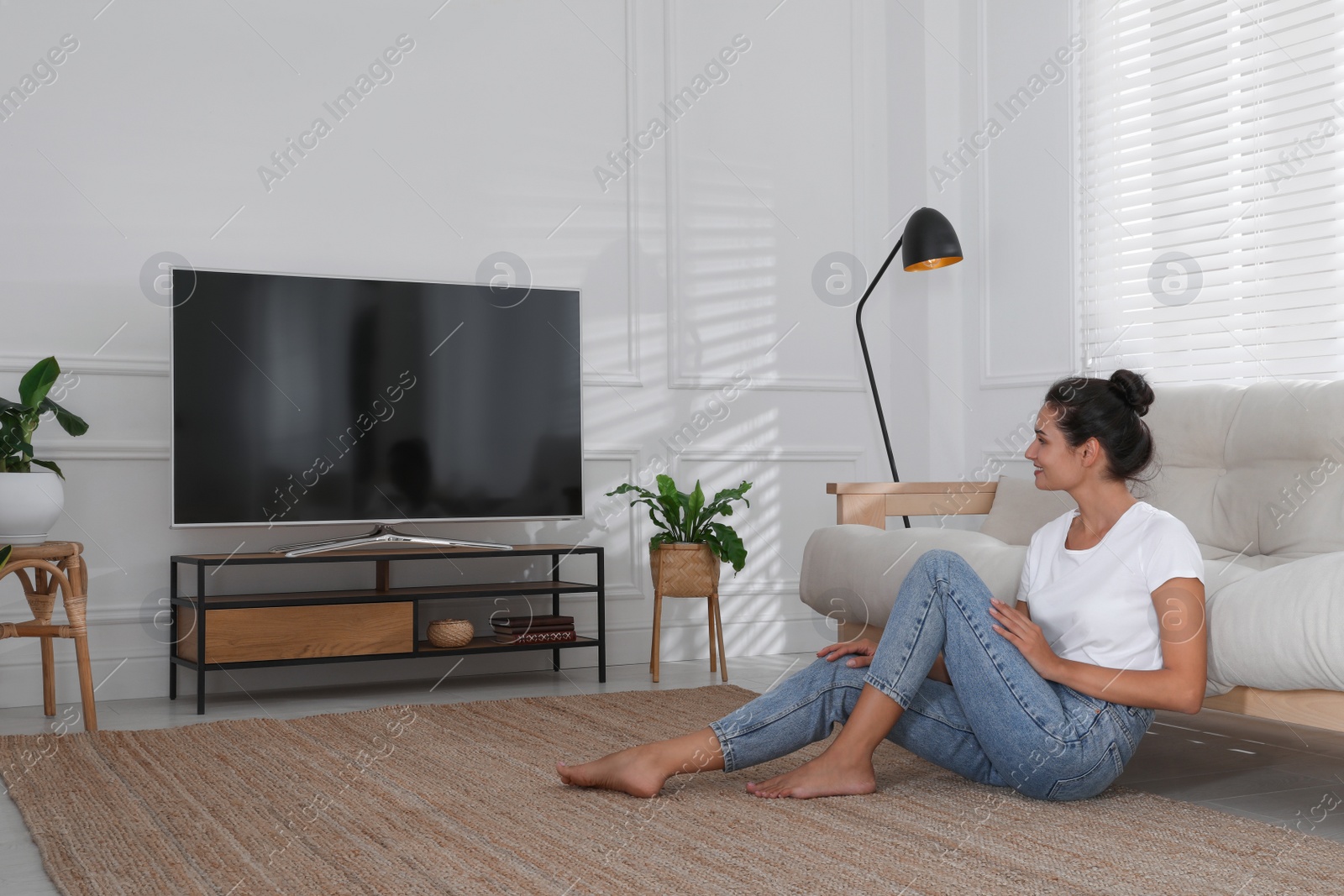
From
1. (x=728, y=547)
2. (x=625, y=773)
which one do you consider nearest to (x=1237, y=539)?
(x=728, y=547)

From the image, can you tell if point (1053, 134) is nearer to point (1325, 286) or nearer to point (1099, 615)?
point (1325, 286)

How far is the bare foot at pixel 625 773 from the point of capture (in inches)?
78.7

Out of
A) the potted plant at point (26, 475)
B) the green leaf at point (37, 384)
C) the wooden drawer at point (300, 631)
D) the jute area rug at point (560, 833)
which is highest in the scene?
the green leaf at point (37, 384)

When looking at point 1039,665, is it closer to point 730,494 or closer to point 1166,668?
point 1166,668

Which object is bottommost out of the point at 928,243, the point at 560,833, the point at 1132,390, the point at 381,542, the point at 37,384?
the point at 560,833

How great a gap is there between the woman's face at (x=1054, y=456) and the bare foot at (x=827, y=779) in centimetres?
58

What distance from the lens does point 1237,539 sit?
2.81 metres

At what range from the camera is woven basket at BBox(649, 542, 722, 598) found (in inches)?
148

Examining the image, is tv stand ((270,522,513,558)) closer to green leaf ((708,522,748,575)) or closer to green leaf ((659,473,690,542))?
green leaf ((659,473,690,542))

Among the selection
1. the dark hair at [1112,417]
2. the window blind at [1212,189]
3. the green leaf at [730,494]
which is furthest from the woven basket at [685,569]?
the dark hair at [1112,417]

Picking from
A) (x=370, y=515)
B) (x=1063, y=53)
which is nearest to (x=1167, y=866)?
(x=370, y=515)

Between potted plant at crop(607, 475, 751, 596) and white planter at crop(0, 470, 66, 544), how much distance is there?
1.59m

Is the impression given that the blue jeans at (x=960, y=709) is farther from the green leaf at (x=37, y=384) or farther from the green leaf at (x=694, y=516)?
the green leaf at (x=37, y=384)

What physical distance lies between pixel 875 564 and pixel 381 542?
1540 millimetres
